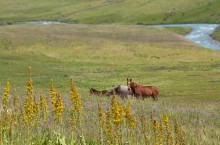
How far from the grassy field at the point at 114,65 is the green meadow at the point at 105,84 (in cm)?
8

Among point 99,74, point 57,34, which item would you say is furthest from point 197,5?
point 99,74

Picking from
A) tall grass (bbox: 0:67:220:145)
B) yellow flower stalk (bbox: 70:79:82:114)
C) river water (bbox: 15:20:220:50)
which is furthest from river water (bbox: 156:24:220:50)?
yellow flower stalk (bbox: 70:79:82:114)

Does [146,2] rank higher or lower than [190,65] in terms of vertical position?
higher

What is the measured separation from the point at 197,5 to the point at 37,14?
64474mm

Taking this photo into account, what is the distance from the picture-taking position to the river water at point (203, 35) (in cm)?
10116

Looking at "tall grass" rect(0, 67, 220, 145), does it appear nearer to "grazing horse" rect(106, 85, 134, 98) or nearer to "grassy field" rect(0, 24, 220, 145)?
"grassy field" rect(0, 24, 220, 145)

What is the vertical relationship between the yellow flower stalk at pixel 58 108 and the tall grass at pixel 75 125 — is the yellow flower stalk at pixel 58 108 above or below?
above

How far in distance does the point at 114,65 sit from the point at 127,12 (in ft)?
347

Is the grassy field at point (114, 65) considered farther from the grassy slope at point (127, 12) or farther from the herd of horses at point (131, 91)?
the grassy slope at point (127, 12)

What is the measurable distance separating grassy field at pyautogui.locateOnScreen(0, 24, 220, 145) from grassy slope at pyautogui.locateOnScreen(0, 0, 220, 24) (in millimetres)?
43415

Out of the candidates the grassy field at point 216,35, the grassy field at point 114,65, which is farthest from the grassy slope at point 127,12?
the grassy field at point 114,65

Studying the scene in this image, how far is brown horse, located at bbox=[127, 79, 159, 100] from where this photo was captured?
35.3 metres

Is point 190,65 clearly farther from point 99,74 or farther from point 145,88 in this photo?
point 145,88

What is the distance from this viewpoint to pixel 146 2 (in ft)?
598
